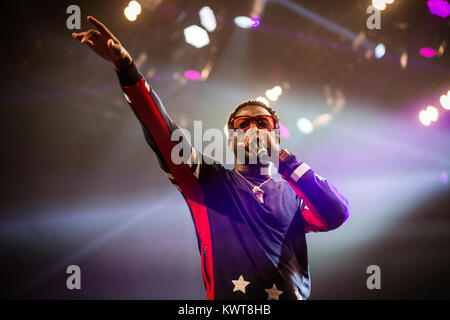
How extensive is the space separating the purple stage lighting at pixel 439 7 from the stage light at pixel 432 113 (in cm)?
110

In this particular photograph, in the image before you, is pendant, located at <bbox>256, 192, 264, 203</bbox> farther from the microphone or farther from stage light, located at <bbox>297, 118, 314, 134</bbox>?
stage light, located at <bbox>297, 118, 314, 134</bbox>

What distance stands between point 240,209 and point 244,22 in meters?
2.76

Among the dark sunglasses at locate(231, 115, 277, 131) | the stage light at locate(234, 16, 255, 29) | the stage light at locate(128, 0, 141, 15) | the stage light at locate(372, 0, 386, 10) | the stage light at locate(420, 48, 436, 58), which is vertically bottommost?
the dark sunglasses at locate(231, 115, 277, 131)

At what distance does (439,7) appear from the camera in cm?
293

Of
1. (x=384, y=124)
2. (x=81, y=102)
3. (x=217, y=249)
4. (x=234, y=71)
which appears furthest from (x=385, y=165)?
(x=81, y=102)

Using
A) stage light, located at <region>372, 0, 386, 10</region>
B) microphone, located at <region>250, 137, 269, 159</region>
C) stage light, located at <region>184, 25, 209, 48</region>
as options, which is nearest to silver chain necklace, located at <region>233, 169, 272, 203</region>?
microphone, located at <region>250, 137, 269, 159</region>

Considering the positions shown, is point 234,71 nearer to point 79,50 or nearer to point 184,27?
point 184,27

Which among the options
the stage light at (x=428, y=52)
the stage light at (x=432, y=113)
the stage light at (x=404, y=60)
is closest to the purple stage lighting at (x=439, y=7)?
the stage light at (x=428, y=52)

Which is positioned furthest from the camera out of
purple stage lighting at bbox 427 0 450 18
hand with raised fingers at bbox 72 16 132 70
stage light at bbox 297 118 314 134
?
stage light at bbox 297 118 314 134

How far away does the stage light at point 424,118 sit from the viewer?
3688mm

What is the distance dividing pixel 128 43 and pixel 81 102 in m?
1.15

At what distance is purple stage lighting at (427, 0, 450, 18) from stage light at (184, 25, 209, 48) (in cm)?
238

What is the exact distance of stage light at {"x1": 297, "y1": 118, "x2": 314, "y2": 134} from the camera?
416 centimetres
